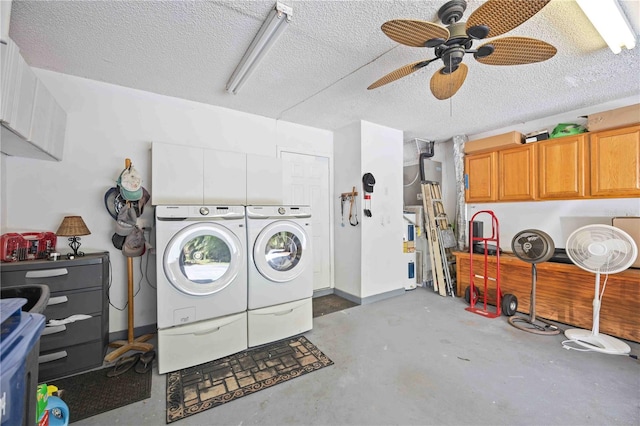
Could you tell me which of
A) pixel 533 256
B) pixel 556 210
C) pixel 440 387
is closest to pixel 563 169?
pixel 556 210

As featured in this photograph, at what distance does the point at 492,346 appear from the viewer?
249cm

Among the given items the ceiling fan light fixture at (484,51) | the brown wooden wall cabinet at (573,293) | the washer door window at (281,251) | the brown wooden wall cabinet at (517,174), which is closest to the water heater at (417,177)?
the brown wooden wall cabinet at (517,174)

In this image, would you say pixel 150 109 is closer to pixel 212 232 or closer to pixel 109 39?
pixel 109 39

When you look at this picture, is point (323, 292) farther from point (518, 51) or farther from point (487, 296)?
point (518, 51)

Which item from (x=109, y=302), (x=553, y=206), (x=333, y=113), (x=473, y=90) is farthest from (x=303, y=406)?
(x=553, y=206)

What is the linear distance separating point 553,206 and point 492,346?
2274 mm

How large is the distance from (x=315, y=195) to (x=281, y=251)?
1511 millimetres

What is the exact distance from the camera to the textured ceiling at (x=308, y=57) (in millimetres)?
1683

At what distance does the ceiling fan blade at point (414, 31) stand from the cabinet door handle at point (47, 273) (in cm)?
279

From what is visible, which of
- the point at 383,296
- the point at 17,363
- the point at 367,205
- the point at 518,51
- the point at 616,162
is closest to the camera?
the point at 17,363

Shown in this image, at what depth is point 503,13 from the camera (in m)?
1.28

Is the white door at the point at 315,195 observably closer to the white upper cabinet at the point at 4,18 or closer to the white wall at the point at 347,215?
the white wall at the point at 347,215

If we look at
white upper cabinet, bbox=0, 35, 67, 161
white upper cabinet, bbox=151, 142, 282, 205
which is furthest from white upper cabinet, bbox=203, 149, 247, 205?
white upper cabinet, bbox=0, 35, 67, 161

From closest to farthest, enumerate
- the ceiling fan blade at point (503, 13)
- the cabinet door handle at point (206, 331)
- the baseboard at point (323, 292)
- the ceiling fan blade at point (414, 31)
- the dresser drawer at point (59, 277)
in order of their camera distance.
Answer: the ceiling fan blade at point (503, 13) < the ceiling fan blade at point (414, 31) < the dresser drawer at point (59, 277) < the cabinet door handle at point (206, 331) < the baseboard at point (323, 292)
